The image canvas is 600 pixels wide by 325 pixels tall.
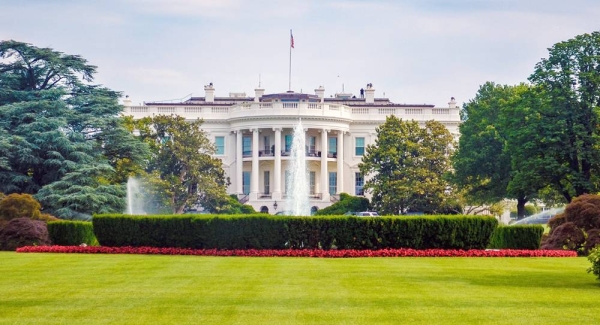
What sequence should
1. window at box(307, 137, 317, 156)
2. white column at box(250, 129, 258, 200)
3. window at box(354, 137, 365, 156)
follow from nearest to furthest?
white column at box(250, 129, 258, 200)
window at box(307, 137, 317, 156)
window at box(354, 137, 365, 156)

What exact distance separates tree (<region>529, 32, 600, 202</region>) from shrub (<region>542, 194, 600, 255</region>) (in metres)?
13.5

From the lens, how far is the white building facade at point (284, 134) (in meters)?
77.7

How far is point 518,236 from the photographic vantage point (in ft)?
103

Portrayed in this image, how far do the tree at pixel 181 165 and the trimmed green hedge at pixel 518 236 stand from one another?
34.3 meters

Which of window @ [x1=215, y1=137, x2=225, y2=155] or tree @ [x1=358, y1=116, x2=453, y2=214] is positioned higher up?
window @ [x1=215, y1=137, x2=225, y2=155]

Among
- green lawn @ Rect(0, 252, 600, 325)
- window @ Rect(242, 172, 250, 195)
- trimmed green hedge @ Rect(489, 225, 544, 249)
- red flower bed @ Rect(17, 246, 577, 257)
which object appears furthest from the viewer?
window @ Rect(242, 172, 250, 195)

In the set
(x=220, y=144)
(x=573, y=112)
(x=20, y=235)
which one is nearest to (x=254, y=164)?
(x=220, y=144)

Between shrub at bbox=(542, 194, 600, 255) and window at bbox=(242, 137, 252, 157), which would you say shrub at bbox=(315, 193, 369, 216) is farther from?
shrub at bbox=(542, 194, 600, 255)

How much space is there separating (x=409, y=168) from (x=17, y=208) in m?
33.3

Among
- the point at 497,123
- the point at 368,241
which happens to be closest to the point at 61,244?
the point at 368,241

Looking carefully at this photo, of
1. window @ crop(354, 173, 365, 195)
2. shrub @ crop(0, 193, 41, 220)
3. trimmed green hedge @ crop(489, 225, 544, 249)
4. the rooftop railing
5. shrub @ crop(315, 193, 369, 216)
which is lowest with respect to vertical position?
trimmed green hedge @ crop(489, 225, 544, 249)

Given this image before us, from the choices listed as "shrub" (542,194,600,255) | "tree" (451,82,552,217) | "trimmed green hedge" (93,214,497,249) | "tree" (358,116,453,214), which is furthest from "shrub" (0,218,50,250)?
"tree" (358,116,453,214)

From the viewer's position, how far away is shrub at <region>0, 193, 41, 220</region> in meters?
34.7

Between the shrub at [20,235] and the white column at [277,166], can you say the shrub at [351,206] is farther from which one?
the shrub at [20,235]
